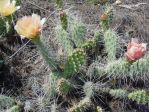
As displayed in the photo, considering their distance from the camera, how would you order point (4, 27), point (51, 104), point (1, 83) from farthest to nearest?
point (4, 27) < point (1, 83) < point (51, 104)

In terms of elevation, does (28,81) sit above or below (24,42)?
below

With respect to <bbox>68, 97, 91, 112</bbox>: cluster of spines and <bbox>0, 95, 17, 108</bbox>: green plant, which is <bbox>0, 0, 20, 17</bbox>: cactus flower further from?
<bbox>68, 97, 91, 112</bbox>: cluster of spines

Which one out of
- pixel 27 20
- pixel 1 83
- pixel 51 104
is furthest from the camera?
pixel 1 83

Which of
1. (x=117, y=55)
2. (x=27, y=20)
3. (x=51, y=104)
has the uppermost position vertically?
(x=27, y=20)

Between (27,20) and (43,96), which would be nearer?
(27,20)

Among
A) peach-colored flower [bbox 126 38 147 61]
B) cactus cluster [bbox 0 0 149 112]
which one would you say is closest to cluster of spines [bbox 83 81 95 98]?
cactus cluster [bbox 0 0 149 112]

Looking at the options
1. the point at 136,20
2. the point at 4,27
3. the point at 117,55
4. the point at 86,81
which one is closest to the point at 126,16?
the point at 136,20

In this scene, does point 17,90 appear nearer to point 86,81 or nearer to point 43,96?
point 43,96
